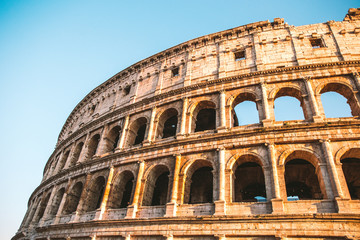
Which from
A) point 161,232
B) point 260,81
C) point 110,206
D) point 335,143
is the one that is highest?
A: point 260,81

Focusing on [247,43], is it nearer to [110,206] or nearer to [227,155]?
[227,155]

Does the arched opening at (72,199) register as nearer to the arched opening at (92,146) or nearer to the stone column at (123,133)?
the arched opening at (92,146)

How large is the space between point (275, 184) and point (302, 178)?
369 centimetres

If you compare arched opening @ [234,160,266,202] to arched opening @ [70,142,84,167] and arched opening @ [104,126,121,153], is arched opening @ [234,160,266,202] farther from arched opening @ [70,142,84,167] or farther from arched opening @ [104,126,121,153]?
arched opening @ [70,142,84,167]

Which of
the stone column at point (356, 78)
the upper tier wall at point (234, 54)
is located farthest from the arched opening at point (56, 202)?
the stone column at point (356, 78)

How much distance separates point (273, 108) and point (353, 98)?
375 centimetres

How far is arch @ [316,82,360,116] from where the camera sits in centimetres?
1119

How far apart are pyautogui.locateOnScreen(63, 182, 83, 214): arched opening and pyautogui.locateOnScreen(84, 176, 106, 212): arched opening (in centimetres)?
186

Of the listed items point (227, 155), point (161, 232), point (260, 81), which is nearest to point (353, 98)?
point (260, 81)

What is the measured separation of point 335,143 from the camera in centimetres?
993

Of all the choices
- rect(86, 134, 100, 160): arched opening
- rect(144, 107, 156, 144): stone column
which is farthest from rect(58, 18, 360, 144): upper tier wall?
rect(86, 134, 100, 160): arched opening

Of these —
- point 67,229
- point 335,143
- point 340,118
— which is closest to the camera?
point 335,143

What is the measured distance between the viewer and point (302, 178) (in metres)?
12.1

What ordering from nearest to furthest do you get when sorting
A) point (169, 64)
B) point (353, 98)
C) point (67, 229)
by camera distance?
1. point (353, 98)
2. point (67, 229)
3. point (169, 64)
